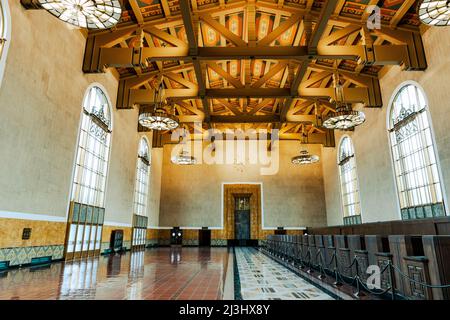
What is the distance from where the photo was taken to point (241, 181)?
24.6 m

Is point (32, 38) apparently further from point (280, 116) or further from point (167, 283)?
point (280, 116)

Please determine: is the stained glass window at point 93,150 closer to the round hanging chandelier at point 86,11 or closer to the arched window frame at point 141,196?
the round hanging chandelier at point 86,11

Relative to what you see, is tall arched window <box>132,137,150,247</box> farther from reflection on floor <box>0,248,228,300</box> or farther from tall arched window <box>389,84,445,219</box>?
tall arched window <box>389,84,445,219</box>

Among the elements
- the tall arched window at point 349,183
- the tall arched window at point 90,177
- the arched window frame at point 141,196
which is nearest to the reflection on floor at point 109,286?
the tall arched window at point 90,177

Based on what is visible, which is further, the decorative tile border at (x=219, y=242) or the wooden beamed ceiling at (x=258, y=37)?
the decorative tile border at (x=219, y=242)

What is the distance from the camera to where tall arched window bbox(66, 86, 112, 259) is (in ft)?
35.8

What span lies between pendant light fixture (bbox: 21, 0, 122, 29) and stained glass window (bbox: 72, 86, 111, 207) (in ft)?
15.1

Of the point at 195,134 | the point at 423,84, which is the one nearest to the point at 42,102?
the point at 423,84

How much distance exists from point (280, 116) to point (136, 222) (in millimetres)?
11521

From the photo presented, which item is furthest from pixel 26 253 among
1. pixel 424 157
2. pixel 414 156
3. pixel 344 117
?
pixel 414 156

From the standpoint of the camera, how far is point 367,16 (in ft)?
36.0

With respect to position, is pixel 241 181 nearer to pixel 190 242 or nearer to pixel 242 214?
pixel 242 214

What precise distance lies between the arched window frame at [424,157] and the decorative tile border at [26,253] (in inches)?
548

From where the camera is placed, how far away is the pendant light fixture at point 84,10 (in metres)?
6.77
